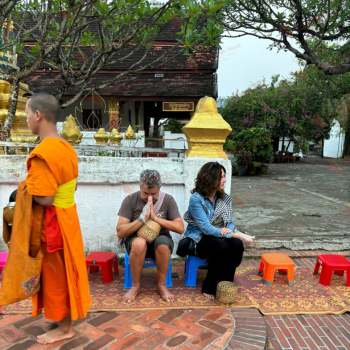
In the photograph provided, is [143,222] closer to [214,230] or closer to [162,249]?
[162,249]

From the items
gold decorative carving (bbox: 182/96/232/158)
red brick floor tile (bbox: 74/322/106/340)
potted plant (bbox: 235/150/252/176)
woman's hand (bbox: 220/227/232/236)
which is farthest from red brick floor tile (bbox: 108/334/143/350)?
potted plant (bbox: 235/150/252/176)

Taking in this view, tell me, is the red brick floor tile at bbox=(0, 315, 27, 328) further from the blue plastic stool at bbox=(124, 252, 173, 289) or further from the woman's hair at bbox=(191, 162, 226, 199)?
the woman's hair at bbox=(191, 162, 226, 199)

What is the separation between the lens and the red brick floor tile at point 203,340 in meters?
2.13

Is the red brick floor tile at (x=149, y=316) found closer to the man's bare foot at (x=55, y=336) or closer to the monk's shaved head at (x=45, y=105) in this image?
the man's bare foot at (x=55, y=336)

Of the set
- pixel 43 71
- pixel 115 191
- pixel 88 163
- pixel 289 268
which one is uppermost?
pixel 43 71

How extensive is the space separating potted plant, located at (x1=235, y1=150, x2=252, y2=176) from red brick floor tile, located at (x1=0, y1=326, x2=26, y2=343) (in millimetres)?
10119

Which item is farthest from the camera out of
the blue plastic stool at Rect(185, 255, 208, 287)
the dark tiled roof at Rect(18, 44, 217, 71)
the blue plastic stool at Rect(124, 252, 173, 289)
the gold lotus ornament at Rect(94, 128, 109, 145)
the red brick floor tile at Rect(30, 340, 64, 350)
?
the dark tiled roof at Rect(18, 44, 217, 71)

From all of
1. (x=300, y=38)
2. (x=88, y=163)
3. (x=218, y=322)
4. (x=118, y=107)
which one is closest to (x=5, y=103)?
(x=88, y=163)

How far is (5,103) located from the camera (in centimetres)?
400

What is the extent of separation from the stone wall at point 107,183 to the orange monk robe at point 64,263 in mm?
1435

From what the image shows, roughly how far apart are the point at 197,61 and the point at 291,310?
36.5 feet

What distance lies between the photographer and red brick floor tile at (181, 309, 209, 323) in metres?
2.47

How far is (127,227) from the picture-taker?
2736mm

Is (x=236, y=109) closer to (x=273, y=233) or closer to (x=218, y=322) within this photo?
(x=273, y=233)
